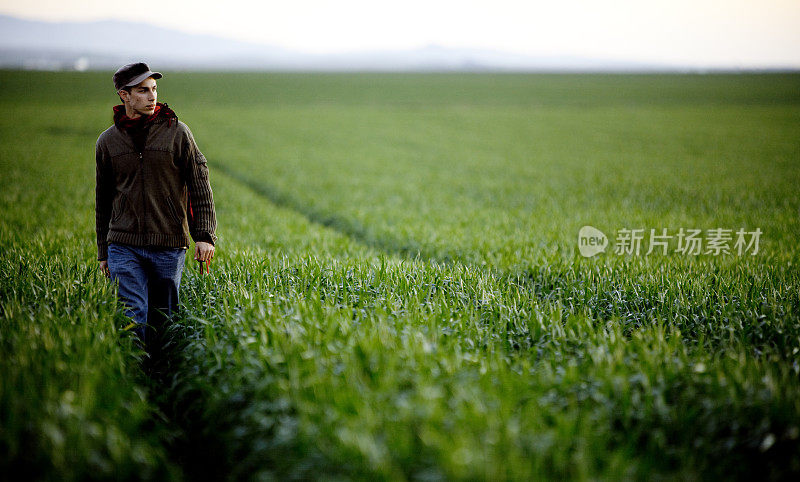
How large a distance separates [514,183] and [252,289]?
1325cm

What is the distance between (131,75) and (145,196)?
112 cm

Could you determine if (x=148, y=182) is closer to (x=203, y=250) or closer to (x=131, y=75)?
(x=203, y=250)

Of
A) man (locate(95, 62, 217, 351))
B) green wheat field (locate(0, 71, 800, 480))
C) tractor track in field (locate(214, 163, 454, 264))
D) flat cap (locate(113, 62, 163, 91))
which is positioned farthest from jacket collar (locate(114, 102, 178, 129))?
tractor track in field (locate(214, 163, 454, 264))

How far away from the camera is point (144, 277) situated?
457 cm

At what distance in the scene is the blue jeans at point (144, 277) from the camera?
4.39m

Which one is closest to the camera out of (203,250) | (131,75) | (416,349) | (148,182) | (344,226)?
(416,349)

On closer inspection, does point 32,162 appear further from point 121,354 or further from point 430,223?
point 121,354

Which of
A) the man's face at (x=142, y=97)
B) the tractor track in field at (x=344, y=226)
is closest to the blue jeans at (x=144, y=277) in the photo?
the man's face at (x=142, y=97)

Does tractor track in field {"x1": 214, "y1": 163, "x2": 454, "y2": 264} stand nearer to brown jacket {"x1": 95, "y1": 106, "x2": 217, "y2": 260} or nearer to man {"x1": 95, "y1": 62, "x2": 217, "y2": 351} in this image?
man {"x1": 95, "y1": 62, "x2": 217, "y2": 351}

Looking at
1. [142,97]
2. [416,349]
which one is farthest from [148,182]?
[416,349]

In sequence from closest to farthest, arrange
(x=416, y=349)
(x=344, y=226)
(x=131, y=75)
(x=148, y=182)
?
1. (x=416, y=349)
2. (x=131, y=75)
3. (x=148, y=182)
4. (x=344, y=226)

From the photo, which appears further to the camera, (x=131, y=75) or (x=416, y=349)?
(x=131, y=75)

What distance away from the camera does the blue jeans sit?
439 cm

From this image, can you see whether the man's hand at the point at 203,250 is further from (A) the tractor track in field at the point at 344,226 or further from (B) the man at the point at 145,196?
(A) the tractor track in field at the point at 344,226
